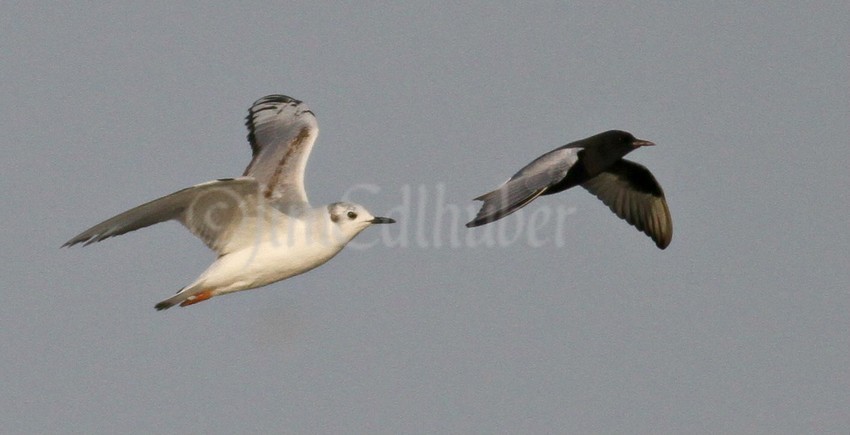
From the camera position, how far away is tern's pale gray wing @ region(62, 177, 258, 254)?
12852 millimetres

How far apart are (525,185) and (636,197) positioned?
3053 mm

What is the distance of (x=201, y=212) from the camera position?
13930 mm

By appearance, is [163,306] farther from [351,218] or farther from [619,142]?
[619,142]

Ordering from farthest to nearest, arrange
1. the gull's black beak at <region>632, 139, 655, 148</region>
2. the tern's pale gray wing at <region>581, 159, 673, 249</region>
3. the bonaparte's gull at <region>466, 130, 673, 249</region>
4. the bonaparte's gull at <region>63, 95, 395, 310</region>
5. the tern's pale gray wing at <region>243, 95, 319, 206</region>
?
the tern's pale gray wing at <region>581, 159, 673, 249</region>, the gull's black beak at <region>632, 139, 655, 148</region>, the bonaparte's gull at <region>466, 130, 673, 249</region>, the tern's pale gray wing at <region>243, 95, 319, 206</region>, the bonaparte's gull at <region>63, 95, 395, 310</region>

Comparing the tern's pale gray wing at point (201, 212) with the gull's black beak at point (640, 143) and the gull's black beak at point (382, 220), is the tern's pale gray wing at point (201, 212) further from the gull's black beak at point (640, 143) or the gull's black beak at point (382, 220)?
the gull's black beak at point (640, 143)

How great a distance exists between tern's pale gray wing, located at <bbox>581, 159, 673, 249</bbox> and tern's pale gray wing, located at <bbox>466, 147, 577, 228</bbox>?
1.90 metres

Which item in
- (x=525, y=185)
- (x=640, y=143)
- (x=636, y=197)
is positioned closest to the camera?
(x=525, y=185)

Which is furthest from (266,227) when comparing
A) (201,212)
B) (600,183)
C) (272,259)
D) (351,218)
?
(600,183)

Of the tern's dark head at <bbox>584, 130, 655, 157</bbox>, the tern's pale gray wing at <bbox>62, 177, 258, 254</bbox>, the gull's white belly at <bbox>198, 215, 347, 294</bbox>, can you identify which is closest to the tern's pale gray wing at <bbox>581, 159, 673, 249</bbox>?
the tern's dark head at <bbox>584, 130, 655, 157</bbox>

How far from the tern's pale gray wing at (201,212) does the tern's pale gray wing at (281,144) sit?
32cm

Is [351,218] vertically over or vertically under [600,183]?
under

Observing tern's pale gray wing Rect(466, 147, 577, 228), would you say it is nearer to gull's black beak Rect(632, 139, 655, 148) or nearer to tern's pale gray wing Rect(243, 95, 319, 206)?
gull's black beak Rect(632, 139, 655, 148)

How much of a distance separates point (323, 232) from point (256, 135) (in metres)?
1.86

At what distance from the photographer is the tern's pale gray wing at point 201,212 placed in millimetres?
12852
